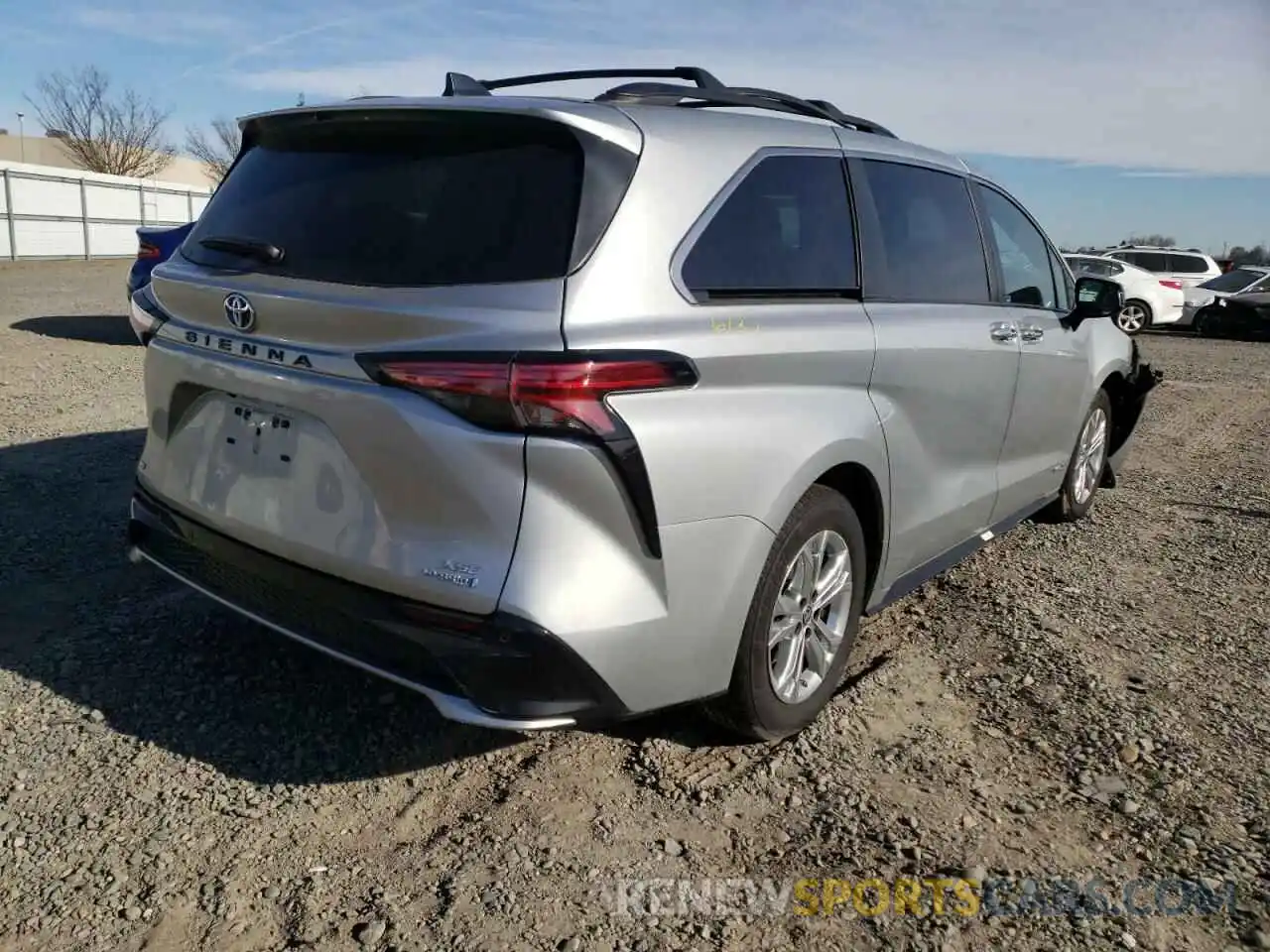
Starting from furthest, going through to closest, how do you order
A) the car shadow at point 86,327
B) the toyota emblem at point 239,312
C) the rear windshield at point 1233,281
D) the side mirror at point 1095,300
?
the rear windshield at point 1233,281 < the car shadow at point 86,327 < the side mirror at point 1095,300 < the toyota emblem at point 239,312

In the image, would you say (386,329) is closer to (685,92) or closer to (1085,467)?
(685,92)

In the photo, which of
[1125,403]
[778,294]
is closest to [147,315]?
[778,294]

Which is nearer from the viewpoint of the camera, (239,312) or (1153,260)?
(239,312)

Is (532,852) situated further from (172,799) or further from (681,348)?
(681,348)

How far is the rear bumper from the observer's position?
2.47m

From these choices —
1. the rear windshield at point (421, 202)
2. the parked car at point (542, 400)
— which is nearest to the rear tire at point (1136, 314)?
the parked car at point (542, 400)

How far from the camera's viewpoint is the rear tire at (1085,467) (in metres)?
5.61

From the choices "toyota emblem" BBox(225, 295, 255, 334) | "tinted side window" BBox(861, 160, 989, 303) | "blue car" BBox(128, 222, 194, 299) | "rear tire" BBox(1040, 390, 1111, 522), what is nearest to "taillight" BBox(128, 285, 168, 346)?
"toyota emblem" BBox(225, 295, 255, 334)

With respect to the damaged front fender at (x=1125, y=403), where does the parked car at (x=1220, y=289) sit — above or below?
below

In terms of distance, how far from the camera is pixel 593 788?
3008mm

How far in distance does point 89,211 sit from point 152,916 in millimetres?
32268

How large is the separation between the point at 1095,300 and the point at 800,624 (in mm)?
3062

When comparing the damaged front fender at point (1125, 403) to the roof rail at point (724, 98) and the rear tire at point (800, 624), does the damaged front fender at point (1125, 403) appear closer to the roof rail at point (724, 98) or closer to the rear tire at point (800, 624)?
the roof rail at point (724, 98)

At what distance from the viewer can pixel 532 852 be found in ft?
8.86
